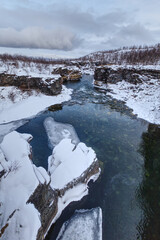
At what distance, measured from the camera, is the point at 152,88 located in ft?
68.7

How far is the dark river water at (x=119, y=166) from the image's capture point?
16.6 feet

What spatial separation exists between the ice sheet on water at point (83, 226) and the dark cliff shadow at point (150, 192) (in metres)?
1.66

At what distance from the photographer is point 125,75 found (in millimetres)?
27109

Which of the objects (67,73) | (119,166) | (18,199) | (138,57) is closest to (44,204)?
(18,199)

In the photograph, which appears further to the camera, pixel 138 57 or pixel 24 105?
pixel 138 57

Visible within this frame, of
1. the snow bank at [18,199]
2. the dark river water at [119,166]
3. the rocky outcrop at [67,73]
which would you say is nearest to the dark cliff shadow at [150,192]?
the dark river water at [119,166]

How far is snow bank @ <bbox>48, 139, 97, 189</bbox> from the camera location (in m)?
5.93

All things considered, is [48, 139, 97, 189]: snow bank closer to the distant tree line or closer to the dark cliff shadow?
the dark cliff shadow

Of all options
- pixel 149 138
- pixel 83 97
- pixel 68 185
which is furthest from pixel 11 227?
pixel 83 97

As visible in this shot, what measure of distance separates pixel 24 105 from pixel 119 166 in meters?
14.4

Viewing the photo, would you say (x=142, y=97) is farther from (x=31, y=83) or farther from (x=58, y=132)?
A: (x=31, y=83)

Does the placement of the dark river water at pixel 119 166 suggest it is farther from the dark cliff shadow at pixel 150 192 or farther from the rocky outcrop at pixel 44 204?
the rocky outcrop at pixel 44 204

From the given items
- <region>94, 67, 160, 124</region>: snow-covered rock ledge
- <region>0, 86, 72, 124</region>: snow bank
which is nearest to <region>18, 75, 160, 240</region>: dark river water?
<region>0, 86, 72, 124</region>: snow bank

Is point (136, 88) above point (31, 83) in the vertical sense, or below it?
below
